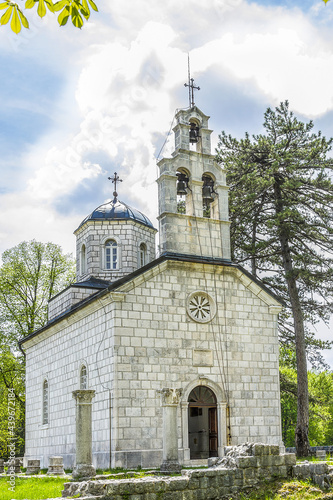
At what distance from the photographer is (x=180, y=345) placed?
56.9 feet

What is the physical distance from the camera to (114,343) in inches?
644

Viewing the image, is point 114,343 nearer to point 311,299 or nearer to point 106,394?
point 106,394

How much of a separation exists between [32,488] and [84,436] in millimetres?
1522

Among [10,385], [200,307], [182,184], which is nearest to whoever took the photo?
[200,307]

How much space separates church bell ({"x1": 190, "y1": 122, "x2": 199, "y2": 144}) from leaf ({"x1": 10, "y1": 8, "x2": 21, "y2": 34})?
49.0ft

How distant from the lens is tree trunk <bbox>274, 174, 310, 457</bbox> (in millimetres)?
21859

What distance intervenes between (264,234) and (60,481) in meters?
13.4

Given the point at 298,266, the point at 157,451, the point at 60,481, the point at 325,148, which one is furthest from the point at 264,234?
the point at 60,481

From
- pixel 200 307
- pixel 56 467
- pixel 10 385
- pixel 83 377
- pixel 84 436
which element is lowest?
pixel 56 467

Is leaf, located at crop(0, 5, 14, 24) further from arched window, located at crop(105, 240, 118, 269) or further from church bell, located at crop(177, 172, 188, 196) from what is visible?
arched window, located at crop(105, 240, 118, 269)

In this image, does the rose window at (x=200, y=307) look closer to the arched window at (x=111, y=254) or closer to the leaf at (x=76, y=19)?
the arched window at (x=111, y=254)

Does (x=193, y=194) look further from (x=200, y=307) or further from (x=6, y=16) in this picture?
(x=6, y=16)

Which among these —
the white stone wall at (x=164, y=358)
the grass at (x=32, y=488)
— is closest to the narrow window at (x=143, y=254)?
the white stone wall at (x=164, y=358)

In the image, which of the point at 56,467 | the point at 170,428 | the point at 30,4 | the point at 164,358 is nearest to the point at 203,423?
the point at 164,358
